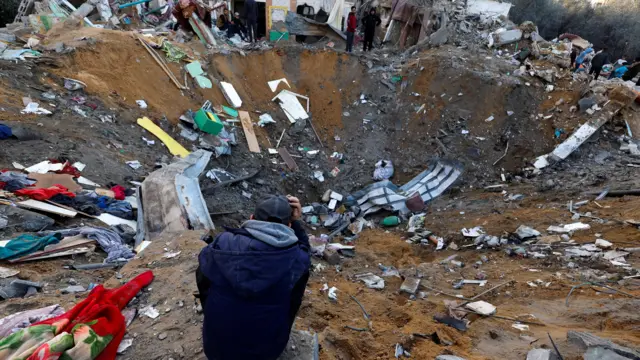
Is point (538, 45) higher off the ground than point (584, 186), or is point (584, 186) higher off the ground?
point (538, 45)

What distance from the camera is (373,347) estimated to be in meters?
3.22

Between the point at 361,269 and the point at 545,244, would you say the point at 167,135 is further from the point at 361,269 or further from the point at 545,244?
the point at 545,244

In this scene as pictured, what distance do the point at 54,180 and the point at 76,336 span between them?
11.9ft

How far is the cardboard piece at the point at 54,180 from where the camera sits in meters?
4.94

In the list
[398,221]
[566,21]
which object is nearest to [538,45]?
[398,221]

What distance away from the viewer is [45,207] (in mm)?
4516

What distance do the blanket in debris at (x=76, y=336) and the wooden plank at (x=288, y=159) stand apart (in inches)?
225

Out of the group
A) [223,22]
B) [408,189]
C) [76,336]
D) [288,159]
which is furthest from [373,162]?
[223,22]

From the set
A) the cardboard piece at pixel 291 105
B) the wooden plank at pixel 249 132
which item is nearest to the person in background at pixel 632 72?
the cardboard piece at pixel 291 105

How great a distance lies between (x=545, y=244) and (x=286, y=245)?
4.64 meters

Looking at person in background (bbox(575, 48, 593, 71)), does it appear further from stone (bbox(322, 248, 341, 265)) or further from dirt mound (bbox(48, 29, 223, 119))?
dirt mound (bbox(48, 29, 223, 119))

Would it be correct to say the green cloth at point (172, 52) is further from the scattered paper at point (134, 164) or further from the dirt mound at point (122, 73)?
the scattered paper at point (134, 164)

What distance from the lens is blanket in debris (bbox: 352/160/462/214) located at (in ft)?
25.4

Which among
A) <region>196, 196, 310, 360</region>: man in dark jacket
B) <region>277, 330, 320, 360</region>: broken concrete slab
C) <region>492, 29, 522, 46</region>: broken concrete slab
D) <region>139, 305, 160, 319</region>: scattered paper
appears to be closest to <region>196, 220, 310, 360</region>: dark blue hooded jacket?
<region>196, 196, 310, 360</region>: man in dark jacket
